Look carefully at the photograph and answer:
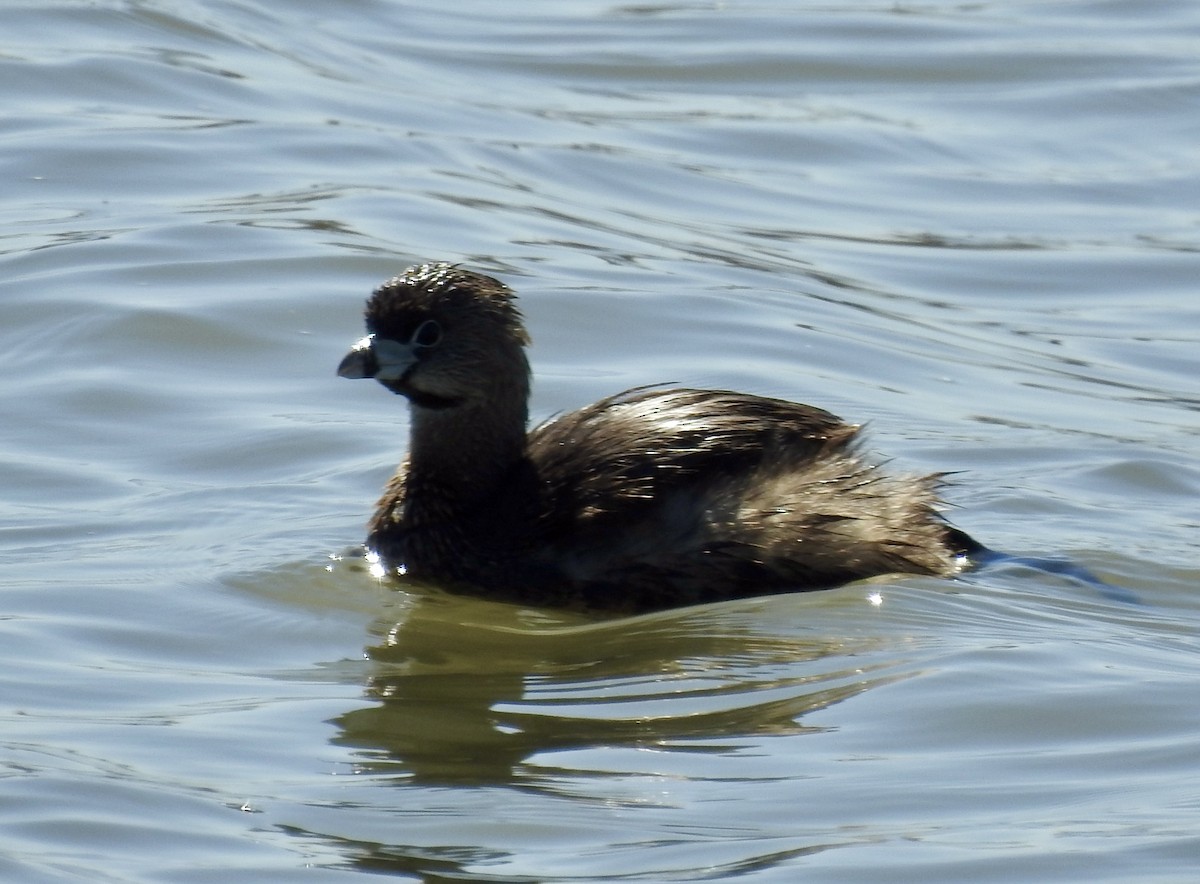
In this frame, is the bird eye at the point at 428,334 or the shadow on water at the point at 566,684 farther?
the bird eye at the point at 428,334

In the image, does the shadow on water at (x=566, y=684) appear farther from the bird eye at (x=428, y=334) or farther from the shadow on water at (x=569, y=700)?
the bird eye at (x=428, y=334)

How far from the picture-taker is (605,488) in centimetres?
783

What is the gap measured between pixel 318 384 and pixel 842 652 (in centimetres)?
408

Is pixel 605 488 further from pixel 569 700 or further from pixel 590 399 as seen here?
pixel 590 399

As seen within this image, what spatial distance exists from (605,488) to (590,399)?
8.80 feet

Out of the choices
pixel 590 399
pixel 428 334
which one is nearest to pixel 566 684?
pixel 428 334

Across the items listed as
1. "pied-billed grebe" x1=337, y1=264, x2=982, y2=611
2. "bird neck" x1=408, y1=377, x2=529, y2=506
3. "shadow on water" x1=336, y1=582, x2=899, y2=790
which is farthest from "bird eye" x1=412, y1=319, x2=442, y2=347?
"shadow on water" x1=336, y1=582, x2=899, y2=790

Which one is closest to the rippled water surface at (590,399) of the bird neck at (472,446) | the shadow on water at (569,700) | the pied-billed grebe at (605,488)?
the shadow on water at (569,700)

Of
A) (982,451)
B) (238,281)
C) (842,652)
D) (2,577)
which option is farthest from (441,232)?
(842,652)

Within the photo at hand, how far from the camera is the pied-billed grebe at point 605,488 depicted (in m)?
7.76

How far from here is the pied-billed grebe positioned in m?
7.76

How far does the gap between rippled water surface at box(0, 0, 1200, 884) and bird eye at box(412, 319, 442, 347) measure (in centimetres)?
82

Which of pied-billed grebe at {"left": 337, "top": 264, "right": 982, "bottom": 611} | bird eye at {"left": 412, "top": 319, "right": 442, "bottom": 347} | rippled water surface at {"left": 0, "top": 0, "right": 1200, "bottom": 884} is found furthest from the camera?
bird eye at {"left": 412, "top": 319, "right": 442, "bottom": 347}

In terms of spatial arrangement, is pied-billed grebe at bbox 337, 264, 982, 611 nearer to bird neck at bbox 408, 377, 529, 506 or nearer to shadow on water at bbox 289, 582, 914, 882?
bird neck at bbox 408, 377, 529, 506
